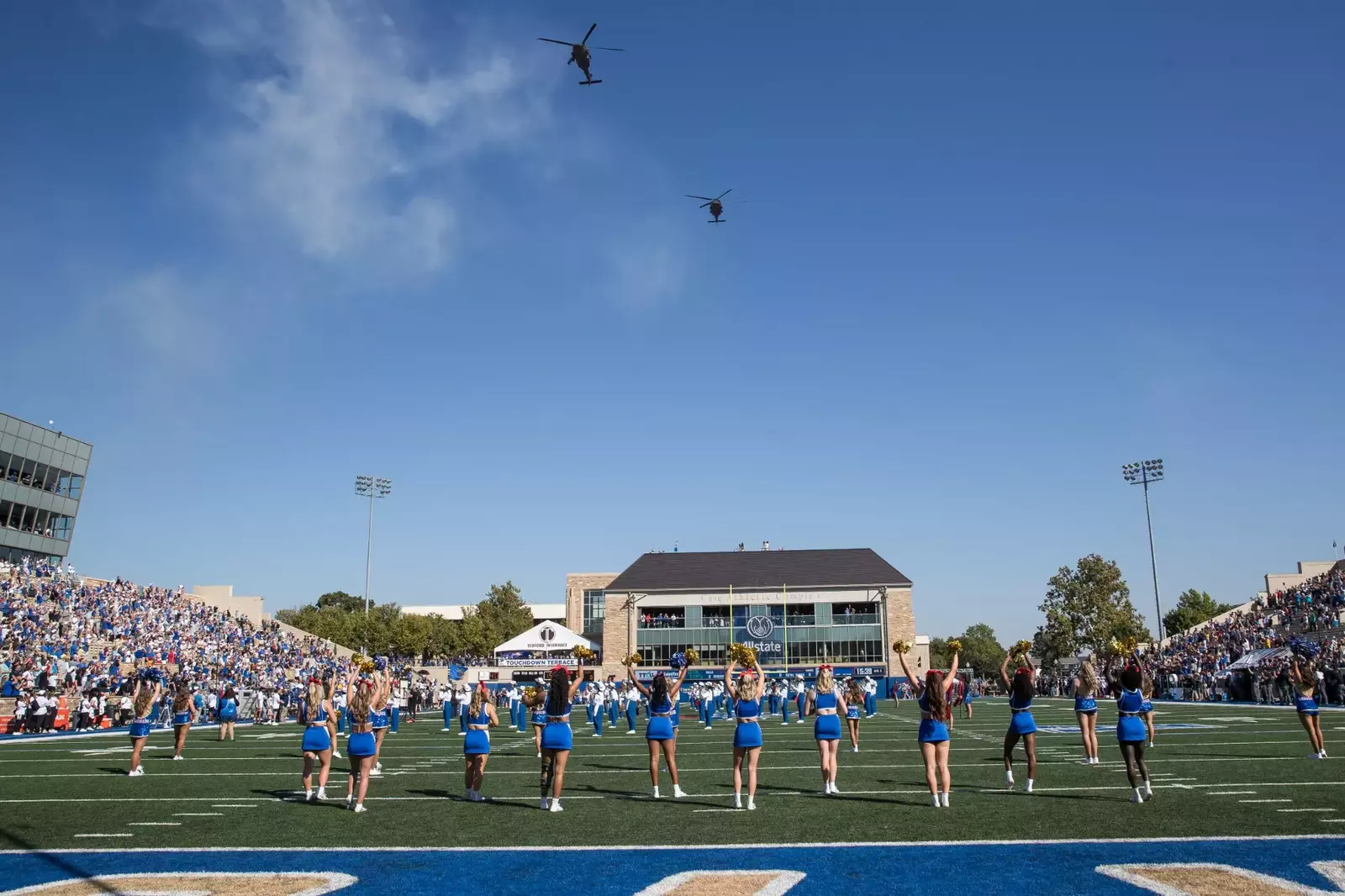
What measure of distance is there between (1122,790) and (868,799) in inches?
132

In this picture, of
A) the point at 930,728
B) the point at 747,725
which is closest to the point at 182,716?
the point at 747,725

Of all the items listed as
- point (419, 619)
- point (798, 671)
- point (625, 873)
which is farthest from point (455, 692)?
point (419, 619)

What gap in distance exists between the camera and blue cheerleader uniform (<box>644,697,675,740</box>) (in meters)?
12.1

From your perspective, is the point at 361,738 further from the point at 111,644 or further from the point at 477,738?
the point at 111,644

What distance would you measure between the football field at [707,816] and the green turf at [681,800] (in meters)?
0.05

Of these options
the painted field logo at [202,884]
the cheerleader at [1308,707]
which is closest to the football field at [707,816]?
the painted field logo at [202,884]

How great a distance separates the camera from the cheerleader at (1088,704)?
14.8 metres

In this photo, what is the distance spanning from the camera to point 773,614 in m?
68.2

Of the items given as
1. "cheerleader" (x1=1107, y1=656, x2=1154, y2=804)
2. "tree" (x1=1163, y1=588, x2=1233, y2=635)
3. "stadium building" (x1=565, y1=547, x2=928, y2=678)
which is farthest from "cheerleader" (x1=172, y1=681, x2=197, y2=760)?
"tree" (x1=1163, y1=588, x2=1233, y2=635)

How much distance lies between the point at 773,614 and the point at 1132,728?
5781 centimetres

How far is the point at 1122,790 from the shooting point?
1245cm

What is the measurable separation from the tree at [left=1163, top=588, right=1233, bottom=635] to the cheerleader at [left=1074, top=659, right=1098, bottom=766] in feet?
352

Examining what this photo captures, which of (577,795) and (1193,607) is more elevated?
(1193,607)

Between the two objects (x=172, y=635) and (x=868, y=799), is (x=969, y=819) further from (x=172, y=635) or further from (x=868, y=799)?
(x=172, y=635)
